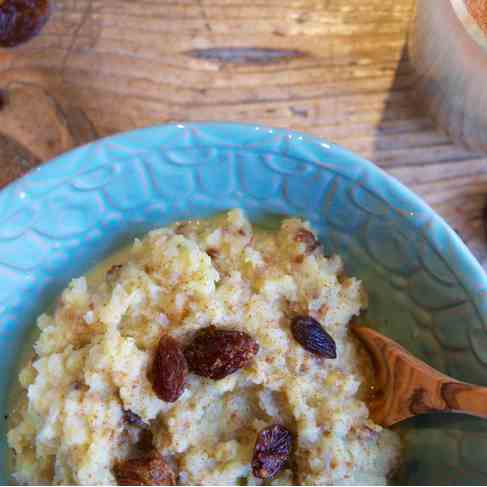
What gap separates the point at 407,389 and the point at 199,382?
0.40 m

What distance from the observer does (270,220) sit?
4.61ft

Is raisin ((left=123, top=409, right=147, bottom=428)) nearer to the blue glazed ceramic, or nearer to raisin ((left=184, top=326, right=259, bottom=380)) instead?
raisin ((left=184, top=326, right=259, bottom=380))

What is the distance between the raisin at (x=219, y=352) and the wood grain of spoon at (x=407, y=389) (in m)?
0.27

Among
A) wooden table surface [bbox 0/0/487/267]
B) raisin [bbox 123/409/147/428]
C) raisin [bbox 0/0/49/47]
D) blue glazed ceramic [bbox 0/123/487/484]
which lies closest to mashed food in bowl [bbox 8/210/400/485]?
raisin [bbox 123/409/147/428]

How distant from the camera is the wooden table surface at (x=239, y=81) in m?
1.53

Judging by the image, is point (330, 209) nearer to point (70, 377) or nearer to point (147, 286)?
point (147, 286)

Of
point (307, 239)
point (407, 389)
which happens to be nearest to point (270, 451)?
point (407, 389)

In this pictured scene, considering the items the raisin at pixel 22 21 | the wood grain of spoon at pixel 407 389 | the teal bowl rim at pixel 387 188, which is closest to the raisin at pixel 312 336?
the wood grain of spoon at pixel 407 389

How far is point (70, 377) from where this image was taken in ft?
3.80

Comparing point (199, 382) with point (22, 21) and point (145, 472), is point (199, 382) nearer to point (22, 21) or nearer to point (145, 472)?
point (145, 472)

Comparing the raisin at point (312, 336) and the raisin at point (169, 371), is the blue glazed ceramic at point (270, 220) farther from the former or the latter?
the raisin at point (169, 371)

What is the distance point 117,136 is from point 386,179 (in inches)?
20.6

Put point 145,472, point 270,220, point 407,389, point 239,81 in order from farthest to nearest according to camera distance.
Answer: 1. point 239,81
2. point 270,220
3. point 407,389
4. point 145,472

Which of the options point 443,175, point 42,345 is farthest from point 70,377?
point 443,175
